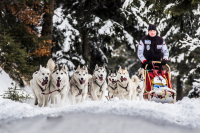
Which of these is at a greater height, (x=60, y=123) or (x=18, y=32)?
(x=18, y=32)

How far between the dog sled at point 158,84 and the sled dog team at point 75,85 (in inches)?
31.7

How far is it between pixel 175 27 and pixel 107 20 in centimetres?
634

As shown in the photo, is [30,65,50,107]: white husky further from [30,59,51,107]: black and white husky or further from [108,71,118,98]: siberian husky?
[108,71,118,98]: siberian husky

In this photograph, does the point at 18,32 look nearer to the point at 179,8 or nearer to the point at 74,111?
the point at 179,8

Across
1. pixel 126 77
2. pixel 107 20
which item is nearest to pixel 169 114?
pixel 126 77

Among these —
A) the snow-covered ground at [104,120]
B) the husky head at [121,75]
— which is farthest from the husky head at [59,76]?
the snow-covered ground at [104,120]

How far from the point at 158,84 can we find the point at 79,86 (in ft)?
6.77

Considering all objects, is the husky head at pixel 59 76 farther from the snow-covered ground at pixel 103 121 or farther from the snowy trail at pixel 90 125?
the snowy trail at pixel 90 125

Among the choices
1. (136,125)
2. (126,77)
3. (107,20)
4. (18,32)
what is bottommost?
(136,125)

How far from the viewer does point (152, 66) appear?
6.54 meters

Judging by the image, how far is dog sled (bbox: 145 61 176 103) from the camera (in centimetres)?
591

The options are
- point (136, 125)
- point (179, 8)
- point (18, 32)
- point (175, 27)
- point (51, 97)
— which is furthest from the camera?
point (175, 27)

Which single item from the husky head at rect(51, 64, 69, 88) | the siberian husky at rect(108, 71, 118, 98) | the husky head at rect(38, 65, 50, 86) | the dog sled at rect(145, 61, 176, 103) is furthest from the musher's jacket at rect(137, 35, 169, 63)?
the husky head at rect(38, 65, 50, 86)

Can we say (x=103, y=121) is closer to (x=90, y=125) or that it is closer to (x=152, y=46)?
(x=90, y=125)
